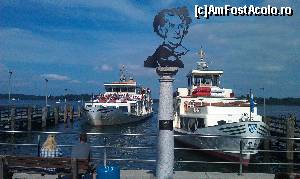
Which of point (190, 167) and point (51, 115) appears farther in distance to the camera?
point (51, 115)

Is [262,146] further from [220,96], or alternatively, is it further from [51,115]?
[51,115]

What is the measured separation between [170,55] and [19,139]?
37063 mm

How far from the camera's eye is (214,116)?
90.4ft

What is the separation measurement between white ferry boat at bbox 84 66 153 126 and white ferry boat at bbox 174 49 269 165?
85.9ft

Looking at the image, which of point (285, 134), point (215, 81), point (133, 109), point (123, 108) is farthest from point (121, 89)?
point (285, 134)

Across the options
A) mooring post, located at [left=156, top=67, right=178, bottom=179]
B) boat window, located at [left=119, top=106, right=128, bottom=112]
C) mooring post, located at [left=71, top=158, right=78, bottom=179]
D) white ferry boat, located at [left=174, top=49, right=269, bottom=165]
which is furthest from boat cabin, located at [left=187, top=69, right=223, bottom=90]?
boat window, located at [left=119, top=106, right=128, bottom=112]

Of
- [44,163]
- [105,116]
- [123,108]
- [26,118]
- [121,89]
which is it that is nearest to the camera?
[44,163]

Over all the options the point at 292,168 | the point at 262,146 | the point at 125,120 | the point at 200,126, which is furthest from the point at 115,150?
the point at 125,120

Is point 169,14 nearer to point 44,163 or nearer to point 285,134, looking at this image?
point 44,163

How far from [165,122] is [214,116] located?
61.9ft

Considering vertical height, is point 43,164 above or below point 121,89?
below

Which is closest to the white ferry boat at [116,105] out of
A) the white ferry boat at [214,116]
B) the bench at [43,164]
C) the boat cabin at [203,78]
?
the white ferry boat at [214,116]

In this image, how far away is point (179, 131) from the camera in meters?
32.2

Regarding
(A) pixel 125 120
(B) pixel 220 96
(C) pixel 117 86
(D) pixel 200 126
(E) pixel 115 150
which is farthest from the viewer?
(C) pixel 117 86
